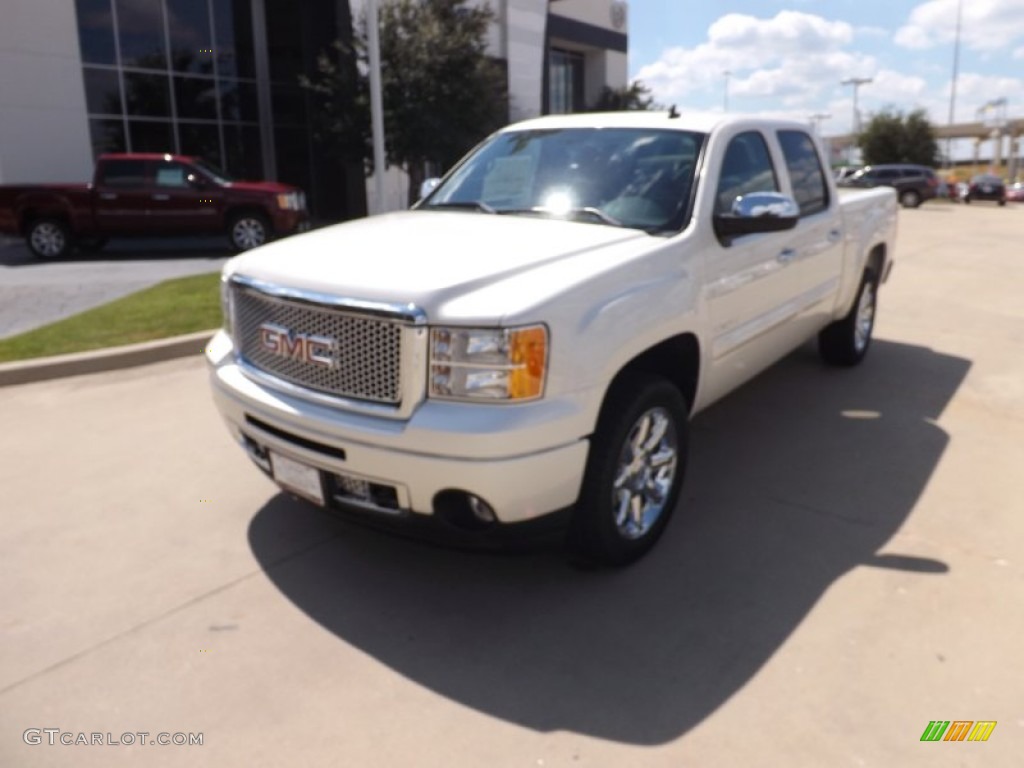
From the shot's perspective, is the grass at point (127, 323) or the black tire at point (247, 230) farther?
the black tire at point (247, 230)

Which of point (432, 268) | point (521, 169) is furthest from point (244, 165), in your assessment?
point (432, 268)

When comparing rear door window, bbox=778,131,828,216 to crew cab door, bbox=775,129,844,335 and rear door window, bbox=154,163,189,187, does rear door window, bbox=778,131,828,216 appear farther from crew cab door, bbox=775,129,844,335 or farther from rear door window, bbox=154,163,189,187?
rear door window, bbox=154,163,189,187

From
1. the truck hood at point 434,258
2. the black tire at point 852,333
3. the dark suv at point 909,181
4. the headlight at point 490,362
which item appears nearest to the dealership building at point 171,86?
the truck hood at point 434,258

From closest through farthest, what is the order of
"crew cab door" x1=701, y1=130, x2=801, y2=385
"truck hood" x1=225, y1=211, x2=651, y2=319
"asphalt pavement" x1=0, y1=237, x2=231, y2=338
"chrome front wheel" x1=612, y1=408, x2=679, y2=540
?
"truck hood" x1=225, y1=211, x2=651, y2=319
"chrome front wheel" x1=612, y1=408, x2=679, y2=540
"crew cab door" x1=701, y1=130, x2=801, y2=385
"asphalt pavement" x1=0, y1=237, x2=231, y2=338

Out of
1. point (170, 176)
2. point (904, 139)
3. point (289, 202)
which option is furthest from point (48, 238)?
point (904, 139)

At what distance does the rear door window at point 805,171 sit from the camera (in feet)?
16.9

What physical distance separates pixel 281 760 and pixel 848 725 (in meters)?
1.71

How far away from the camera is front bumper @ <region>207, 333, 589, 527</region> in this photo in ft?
9.33

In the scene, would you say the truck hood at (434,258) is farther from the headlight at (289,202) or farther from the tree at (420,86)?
the tree at (420,86)

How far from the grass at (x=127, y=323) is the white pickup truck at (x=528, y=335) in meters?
3.80

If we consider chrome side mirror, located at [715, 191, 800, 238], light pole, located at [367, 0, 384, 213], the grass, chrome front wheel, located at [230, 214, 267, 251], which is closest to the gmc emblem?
chrome side mirror, located at [715, 191, 800, 238]

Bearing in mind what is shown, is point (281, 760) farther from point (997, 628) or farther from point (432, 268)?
point (997, 628)

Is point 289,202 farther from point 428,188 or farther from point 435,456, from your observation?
point 435,456

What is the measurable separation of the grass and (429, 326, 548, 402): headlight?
512cm
